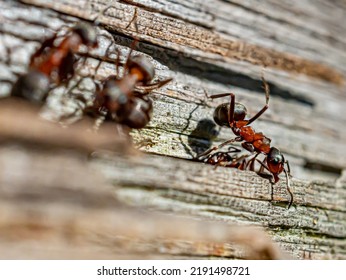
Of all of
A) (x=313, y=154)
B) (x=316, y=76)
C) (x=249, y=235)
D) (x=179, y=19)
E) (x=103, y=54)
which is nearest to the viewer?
(x=249, y=235)

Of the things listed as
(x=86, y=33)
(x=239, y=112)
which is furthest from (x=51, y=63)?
(x=239, y=112)

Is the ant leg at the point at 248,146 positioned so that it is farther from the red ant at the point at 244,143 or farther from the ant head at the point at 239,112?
the ant head at the point at 239,112

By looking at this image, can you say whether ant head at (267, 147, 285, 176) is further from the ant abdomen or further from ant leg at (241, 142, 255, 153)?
the ant abdomen

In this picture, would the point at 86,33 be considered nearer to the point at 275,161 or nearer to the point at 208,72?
the point at 208,72

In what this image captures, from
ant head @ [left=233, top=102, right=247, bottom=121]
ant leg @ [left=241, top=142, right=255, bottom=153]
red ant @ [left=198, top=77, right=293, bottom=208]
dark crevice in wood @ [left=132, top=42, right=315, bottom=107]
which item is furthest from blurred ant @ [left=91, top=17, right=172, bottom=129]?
ant leg @ [left=241, top=142, right=255, bottom=153]

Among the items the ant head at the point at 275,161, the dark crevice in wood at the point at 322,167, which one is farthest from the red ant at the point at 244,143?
the dark crevice in wood at the point at 322,167

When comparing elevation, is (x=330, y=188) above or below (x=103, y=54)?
below
